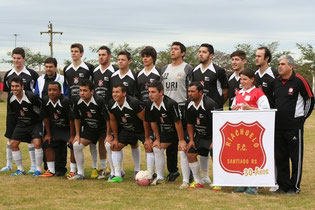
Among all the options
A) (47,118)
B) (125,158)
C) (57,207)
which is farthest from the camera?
(125,158)

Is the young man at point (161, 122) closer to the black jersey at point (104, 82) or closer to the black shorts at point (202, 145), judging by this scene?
the black shorts at point (202, 145)

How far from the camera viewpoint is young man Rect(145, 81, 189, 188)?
28.0 ft

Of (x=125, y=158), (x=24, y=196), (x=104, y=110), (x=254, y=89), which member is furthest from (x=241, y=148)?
(x=125, y=158)

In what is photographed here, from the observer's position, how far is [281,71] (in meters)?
7.83

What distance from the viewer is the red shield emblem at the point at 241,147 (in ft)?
25.2

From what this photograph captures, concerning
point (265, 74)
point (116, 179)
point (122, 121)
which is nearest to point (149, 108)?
point (122, 121)

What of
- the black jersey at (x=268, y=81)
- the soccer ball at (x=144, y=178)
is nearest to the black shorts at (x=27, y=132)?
the soccer ball at (x=144, y=178)

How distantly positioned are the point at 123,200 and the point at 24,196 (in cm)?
154

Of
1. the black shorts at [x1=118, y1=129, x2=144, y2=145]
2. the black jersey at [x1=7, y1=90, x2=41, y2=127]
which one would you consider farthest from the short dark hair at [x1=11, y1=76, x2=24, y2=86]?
the black shorts at [x1=118, y1=129, x2=144, y2=145]

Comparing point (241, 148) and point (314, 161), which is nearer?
point (241, 148)

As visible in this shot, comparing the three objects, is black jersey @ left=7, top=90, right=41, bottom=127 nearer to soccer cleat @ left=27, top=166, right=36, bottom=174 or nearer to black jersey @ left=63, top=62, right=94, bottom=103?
black jersey @ left=63, top=62, right=94, bottom=103

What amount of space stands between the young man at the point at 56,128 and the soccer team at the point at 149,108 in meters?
0.02

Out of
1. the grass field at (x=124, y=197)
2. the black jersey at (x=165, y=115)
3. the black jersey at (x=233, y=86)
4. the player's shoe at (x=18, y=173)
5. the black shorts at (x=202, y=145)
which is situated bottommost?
the player's shoe at (x=18, y=173)

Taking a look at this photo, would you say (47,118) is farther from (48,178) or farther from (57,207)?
(57,207)
